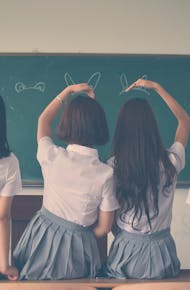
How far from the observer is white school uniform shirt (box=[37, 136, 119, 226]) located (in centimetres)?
227

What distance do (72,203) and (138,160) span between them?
348mm

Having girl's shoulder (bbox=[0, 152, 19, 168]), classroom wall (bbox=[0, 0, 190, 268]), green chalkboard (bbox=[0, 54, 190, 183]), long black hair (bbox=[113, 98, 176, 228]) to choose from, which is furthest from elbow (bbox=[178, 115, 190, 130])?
classroom wall (bbox=[0, 0, 190, 268])


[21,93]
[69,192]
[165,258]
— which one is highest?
[21,93]

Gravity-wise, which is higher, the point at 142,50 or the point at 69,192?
the point at 142,50

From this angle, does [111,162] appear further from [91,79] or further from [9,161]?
[91,79]

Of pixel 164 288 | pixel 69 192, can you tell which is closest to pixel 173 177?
pixel 69 192

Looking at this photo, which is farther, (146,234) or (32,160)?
(32,160)

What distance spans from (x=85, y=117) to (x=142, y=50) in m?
2.17

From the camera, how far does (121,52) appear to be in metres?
4.24

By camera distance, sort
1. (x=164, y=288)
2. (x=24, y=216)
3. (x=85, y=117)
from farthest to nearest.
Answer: (x=24, y=216), (x=85, y=117), (x=164, y=288)

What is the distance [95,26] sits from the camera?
13.9ft

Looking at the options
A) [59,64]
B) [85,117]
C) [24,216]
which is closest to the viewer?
[85,117]

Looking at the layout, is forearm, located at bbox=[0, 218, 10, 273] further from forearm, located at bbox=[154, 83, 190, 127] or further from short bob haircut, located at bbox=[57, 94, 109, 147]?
forearm, located at bbox=[154, 83, 190, 127]

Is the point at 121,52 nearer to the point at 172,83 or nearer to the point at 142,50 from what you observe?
the point at 142,50
